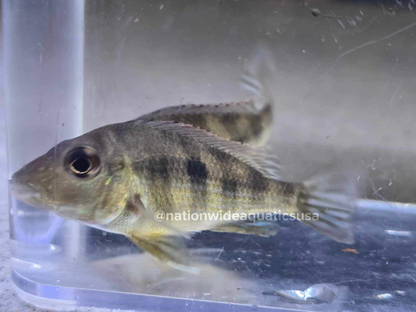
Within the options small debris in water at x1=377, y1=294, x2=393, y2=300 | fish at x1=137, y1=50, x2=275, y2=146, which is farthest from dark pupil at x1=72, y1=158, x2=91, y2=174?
small debris in water at x1=377, y1=294, x2=393, y2=300

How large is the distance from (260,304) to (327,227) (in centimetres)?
37

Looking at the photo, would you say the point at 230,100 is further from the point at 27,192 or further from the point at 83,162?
the point at 27,192

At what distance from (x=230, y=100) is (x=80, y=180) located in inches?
31.9

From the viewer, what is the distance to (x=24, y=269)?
35.7 inches

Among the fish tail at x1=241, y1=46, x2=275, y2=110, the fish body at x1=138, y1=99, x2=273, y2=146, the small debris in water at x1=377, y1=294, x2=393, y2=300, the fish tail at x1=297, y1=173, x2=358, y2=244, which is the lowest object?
the small debris in water at x1=377, y1=294, x2=393, y2=300

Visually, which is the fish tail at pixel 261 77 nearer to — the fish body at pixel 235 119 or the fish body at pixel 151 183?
the fish body at pixel 235 119

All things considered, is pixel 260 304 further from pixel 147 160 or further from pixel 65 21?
pixel 65 21

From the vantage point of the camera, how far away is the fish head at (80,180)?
0.80 meters

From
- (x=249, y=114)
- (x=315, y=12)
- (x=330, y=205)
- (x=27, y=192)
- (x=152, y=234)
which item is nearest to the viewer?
(x=27, y=192)

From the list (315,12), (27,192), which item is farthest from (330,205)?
(27,192)

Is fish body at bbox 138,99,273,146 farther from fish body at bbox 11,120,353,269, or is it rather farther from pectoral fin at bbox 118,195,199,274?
pectoral fin at bbox 118,195,199,274

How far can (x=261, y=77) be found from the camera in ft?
4.29

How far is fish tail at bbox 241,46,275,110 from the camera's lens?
126 cm

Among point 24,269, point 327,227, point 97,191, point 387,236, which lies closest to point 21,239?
point 24,269
